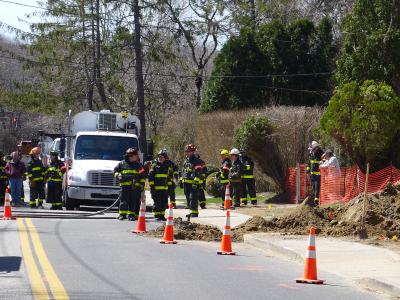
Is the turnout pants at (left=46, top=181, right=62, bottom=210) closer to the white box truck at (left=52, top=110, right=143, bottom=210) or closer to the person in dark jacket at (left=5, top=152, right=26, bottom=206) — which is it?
the white box truck at (left=52, top=110, right=143, bottom=210)

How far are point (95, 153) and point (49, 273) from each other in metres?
15.8

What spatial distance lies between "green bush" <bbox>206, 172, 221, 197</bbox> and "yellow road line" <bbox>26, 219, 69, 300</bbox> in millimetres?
17465

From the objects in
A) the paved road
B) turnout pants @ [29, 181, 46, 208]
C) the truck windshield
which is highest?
the truck windshield

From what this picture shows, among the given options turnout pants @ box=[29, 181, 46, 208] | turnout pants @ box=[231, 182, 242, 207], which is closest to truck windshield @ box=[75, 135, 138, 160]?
turnout pants @ box=[29, 181, 46, 208]

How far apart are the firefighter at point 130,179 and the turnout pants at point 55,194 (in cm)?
537

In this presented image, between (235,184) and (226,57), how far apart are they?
62.8 feet

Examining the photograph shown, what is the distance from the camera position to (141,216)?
19.2m

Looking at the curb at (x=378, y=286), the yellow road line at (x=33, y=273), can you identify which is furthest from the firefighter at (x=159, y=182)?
the curb at (x=378, y=286)

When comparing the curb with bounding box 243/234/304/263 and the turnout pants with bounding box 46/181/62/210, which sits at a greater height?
the turnout pants with bounding box 46/181/62/210

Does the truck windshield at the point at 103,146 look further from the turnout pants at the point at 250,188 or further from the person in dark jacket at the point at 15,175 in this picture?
the turnout pants at the point at 250,188

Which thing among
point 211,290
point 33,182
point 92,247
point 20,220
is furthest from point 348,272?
point 33,182

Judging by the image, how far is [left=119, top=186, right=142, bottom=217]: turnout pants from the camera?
22550 millimetres

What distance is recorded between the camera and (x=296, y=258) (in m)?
15.4

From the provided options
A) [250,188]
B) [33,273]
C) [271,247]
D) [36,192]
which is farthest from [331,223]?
[36,192]
